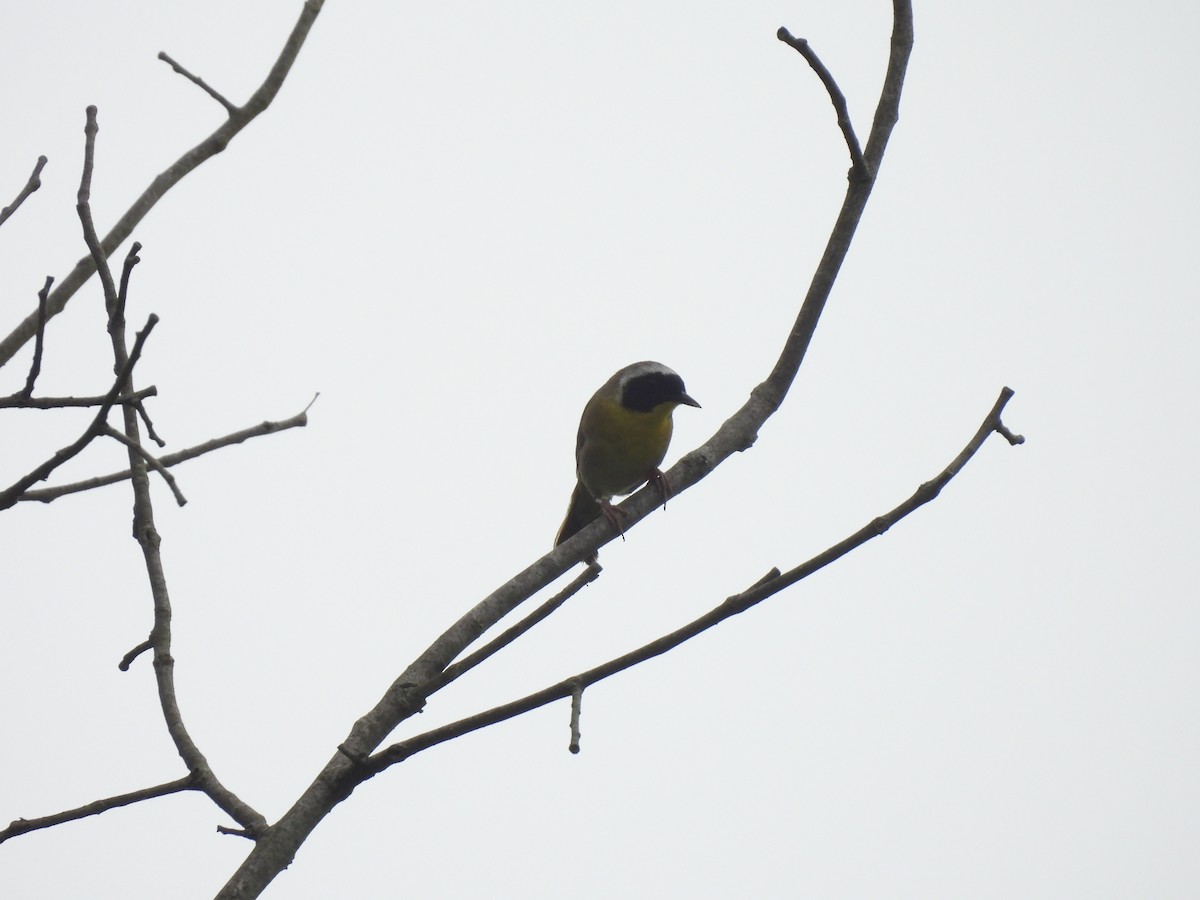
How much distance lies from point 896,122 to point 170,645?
2.38m

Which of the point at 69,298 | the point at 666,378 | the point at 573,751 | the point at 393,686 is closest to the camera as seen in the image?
the point at 573,751

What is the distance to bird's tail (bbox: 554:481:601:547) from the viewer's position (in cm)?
691

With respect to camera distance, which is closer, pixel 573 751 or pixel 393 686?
pixel 573 751

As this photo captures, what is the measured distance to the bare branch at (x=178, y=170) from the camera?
2971 mm

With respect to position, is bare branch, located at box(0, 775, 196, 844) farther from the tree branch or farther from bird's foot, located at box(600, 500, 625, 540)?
bird's foot, located at box(600, 500, 625, 540)

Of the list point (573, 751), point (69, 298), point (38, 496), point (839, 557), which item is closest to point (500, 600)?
point (573, 751)

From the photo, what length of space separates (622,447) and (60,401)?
14.0 feet

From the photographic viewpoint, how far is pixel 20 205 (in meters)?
3.04

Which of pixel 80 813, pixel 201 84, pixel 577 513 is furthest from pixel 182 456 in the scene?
pixel 577 513

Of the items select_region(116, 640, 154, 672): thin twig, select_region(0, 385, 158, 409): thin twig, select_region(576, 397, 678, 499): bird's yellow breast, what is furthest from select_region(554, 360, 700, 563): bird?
select_region(0, 385, 158, 409): thin twig

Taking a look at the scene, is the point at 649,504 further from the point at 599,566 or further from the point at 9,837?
the point at 9,837

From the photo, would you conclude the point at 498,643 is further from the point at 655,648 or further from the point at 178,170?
the point at 178,170

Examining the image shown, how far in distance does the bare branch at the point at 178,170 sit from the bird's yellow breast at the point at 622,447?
3.30 meters

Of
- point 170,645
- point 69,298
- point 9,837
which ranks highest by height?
point 69,298
